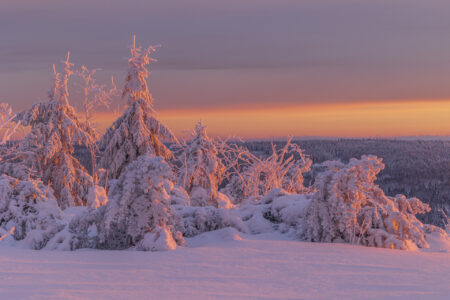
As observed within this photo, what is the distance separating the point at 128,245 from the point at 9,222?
10.3ft

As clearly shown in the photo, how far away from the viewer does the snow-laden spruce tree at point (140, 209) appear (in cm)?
846

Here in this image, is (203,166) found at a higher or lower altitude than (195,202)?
higher

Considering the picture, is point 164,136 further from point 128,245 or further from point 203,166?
point 128,245

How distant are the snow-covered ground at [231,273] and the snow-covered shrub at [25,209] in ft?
4.27

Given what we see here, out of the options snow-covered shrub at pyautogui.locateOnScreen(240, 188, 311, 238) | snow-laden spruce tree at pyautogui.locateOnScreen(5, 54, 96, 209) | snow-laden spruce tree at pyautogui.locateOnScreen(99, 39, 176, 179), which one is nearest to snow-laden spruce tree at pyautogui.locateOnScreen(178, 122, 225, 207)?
snow-laden spruce tree at pyautogui.locateOnScreen(99, 39, 176, 179)

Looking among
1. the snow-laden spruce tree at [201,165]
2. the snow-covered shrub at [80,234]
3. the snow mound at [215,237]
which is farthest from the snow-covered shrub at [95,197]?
the snow-laden spruce tree at [201,165]

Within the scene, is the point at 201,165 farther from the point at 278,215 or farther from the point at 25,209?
the point at 25,209

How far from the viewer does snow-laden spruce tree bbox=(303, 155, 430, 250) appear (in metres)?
9.07

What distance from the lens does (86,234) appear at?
883cm

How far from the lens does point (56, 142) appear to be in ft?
73.5

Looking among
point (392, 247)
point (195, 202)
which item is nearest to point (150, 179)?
point (392, 247)

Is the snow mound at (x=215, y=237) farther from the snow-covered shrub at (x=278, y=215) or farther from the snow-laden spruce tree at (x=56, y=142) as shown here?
the snow-laden spruce tree at (x=56, y=142)

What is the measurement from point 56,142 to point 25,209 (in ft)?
43.0

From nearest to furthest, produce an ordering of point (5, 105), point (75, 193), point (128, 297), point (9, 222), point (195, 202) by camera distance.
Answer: point (128, 297) < point (5, 105) < point (9, 222) < point (195, 202) < point (75, 193)
